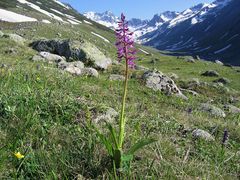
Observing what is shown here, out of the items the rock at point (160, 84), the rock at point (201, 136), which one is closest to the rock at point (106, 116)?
the rock at point (201, 136)

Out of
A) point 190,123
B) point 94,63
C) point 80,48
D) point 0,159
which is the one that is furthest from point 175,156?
point 80,48

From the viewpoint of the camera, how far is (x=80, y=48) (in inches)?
1078

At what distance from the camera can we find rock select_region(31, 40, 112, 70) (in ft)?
86.3

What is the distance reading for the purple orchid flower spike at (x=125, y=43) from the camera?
4.92 m

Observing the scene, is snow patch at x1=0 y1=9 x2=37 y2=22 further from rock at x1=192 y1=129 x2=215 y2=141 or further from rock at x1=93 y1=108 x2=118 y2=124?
rock at x1=192 y1=129 x2=215 y2=141

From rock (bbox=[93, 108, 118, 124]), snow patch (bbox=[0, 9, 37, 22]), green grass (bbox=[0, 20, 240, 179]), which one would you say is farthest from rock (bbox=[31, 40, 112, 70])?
snow patch (bbox=[0, 9, 37, 22])

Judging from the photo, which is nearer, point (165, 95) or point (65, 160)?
point (65, 160)

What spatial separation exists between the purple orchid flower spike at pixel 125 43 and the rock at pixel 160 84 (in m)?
14.5

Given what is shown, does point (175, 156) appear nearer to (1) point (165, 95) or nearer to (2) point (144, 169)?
(2) point (144, 169)

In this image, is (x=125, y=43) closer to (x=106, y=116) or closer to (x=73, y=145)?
(x=73, y=145)

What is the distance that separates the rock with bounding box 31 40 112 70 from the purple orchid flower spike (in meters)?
20.8

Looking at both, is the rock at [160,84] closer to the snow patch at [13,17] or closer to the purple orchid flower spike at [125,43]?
the purple orchid flower spike at [125,43]

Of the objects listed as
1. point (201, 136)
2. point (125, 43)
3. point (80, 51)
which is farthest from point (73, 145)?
point (80, 51)

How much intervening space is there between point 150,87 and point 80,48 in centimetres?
887
